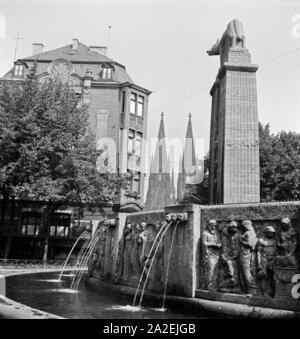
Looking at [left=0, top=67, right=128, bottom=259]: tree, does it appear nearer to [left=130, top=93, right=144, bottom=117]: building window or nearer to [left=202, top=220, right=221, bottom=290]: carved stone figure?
[left=130, top=93, right=144, bottom=117]: building window

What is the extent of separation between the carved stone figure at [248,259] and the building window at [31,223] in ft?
95.0

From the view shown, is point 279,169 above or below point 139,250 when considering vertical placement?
above

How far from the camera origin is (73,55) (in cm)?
4309

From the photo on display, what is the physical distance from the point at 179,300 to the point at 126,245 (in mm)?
2961

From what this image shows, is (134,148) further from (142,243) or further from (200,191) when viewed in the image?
(142,243)

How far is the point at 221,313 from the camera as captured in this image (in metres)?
7.29

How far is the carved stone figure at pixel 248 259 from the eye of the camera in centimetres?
727

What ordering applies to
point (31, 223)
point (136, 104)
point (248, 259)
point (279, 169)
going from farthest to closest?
point (136, 104)
point (31, 223)
point (279, 169)
point (248, 259)

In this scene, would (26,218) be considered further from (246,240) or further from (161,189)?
(161,189)

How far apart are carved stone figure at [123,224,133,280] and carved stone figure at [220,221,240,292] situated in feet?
11.2

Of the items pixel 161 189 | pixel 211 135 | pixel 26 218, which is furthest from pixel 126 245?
pixel 161 189

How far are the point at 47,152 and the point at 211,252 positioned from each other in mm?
18860

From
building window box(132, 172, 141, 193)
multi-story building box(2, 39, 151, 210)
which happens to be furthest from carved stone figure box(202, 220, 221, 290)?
building window box(132, 172, 141, 193)

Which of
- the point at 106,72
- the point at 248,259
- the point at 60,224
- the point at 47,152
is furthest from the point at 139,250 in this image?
the point at 106,72
